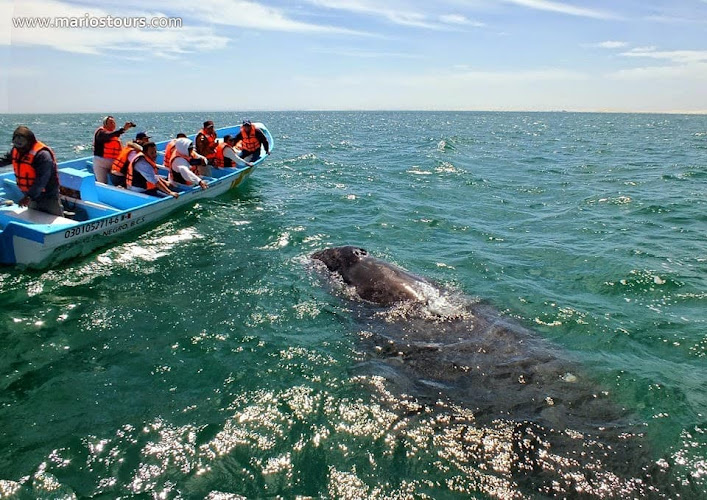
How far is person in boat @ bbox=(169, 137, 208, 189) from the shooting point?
52.7 ft

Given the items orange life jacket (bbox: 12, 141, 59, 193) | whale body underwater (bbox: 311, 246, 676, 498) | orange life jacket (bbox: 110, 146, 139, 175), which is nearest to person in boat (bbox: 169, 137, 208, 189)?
orange life jacket (bbox: 110, 146, 139, 175)

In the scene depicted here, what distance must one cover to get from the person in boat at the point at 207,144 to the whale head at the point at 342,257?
949cm

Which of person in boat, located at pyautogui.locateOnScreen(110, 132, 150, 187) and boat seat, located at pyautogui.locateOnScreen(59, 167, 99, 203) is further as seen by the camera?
person in boat, located at pyautogui.locateOnScreen(110, 132, 150, 187)

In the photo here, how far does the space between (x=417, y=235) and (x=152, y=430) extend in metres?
9.98

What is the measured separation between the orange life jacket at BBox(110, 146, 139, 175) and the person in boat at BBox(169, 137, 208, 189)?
5.53 ft

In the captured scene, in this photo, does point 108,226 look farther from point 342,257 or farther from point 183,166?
point 342,257

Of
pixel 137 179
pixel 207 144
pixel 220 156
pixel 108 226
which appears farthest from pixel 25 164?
pixel 220 156

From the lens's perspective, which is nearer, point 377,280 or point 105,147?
point 377,280

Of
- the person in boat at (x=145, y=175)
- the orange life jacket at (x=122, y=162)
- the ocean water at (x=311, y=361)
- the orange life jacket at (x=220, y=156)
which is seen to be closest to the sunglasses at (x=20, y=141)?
the ocean water at (x=311, y=361)

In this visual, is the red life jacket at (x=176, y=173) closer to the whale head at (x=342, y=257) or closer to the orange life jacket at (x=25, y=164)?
the orange life jacket at (x=25, y=164)

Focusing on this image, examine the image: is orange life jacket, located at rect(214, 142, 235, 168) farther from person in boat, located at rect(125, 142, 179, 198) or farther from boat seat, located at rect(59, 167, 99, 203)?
boat seat, located at rect(59, 167, 99, 203)

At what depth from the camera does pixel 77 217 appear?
42.7 feet

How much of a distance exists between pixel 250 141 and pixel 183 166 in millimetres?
6058

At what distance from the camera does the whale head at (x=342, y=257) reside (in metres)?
9.73
